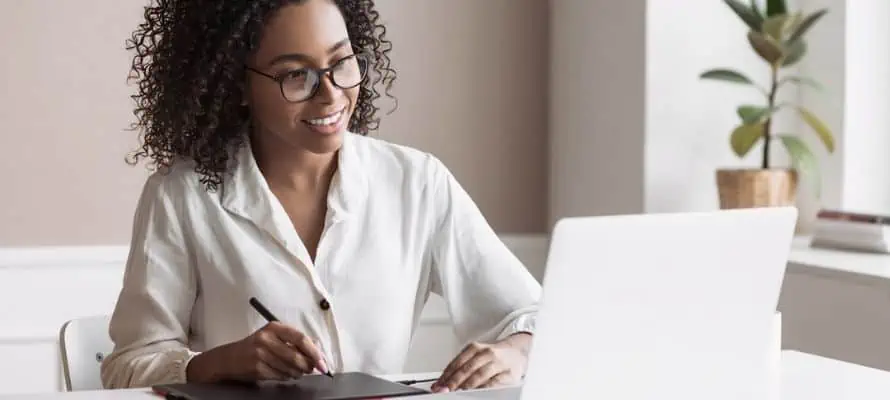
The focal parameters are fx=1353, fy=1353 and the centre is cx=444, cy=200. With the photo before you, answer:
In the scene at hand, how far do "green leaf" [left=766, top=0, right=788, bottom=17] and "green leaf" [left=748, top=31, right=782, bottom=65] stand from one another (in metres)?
0.06

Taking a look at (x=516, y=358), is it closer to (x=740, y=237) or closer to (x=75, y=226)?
(x=740, y=237)

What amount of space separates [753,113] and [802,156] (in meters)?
0.15

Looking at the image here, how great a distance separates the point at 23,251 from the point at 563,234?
2.02m

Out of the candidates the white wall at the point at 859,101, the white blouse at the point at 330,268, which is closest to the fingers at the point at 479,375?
the white blouse at the point at 330,268

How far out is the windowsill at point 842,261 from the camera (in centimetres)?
268

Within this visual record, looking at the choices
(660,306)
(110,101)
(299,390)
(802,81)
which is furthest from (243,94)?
(802,81)

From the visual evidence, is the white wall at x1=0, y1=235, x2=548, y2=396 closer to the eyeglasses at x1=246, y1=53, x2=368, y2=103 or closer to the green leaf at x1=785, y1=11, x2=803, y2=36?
the eyeglasses at x1=246, y1=53, x2=368, y2=103

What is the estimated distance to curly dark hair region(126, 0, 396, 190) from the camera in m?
1.99

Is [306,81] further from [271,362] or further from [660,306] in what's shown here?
[660,306]

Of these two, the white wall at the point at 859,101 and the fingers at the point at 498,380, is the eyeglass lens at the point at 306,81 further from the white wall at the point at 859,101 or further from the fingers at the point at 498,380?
the white wall at the point at 859,101

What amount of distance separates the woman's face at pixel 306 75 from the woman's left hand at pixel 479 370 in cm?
39

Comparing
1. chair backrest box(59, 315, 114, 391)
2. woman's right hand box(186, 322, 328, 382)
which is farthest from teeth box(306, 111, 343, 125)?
chair backrest box(59, 315, 114, 391)

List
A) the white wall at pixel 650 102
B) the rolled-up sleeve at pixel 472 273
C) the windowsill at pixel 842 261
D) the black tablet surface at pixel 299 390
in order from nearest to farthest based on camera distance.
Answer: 1. the black tablet surface at pixel 299 390
2. the rolled-up sleeve at pixel 472 273
3. the windowsill at pixel 842 261
4. the white wall at pixel 650 102

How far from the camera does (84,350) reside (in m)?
2.11
